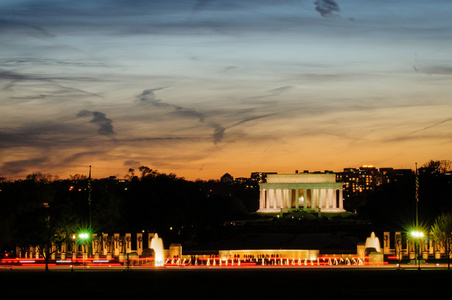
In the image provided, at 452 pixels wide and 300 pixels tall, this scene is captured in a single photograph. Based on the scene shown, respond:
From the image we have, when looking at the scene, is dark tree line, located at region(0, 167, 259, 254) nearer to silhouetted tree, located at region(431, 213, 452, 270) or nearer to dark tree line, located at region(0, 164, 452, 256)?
dark tree line, located at region(0, 164, 452, 256)

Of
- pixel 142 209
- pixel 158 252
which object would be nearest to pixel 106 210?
→ pixel 142 209

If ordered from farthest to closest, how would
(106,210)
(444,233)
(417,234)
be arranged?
1. (106,210)
2. (444,233)
3. (417,234)

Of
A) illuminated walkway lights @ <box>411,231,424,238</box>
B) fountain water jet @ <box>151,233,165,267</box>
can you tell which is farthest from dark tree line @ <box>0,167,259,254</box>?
illuminated walkway lights @ <box>411,231,424,238</box>

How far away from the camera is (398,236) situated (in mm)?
84500
